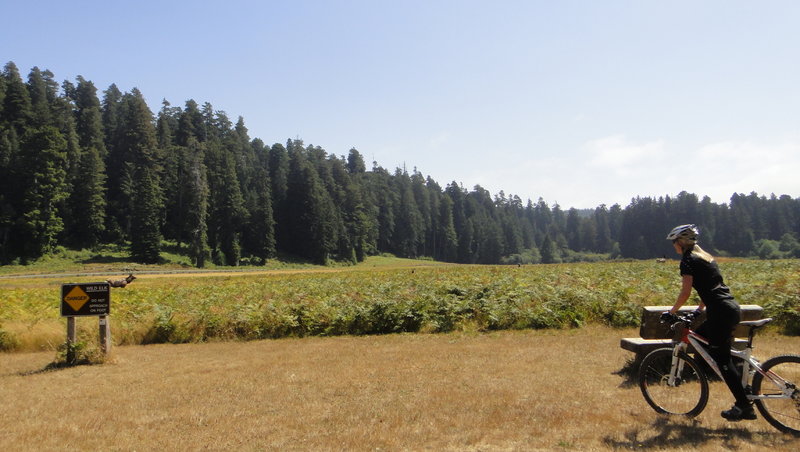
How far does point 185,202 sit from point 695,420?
92350mm

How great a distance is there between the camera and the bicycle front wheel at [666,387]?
6.64 meters

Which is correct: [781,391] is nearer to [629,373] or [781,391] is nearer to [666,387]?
[666,387]

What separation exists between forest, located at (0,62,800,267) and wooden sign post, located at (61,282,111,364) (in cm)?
6440

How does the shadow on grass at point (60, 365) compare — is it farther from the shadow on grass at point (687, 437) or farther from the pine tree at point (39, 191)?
the pine tree at point (39, 191)

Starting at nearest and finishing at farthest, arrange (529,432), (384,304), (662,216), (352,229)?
1. (529,432)
2. (384,304)
3. (352,229)
4. (662,216)

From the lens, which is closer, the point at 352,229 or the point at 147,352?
the point at 147,352

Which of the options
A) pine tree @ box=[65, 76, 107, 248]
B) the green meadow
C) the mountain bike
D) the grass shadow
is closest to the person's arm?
the mountain bike

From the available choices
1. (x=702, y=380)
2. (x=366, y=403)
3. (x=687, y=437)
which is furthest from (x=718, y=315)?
(x=366, y=403)

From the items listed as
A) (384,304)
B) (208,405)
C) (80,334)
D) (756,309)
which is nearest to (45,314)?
(80,334)

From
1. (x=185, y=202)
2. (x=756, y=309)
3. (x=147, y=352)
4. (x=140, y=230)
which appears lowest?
(x=147, y=352)

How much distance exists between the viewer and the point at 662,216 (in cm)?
16962

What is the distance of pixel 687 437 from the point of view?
19.2ft

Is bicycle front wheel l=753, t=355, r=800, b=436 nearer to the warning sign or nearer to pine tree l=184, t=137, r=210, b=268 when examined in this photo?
the warning sign

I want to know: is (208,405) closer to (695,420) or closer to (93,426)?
(93,426)
